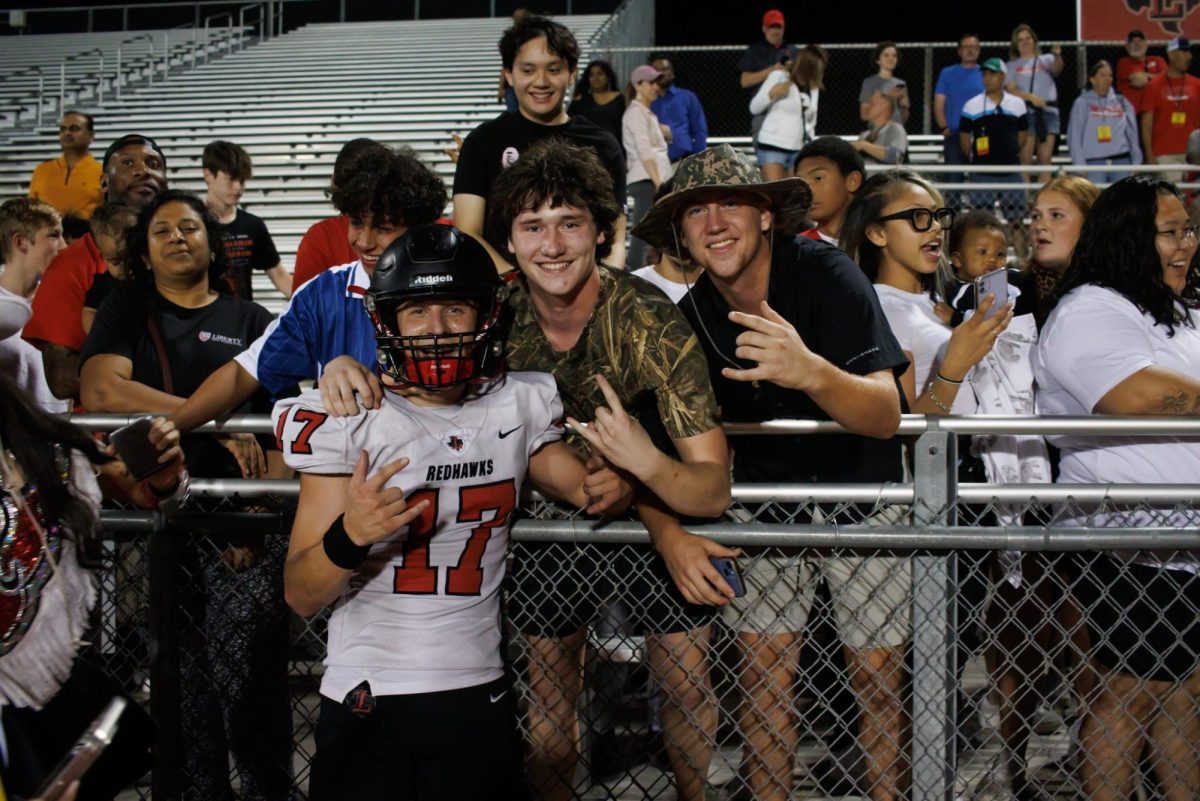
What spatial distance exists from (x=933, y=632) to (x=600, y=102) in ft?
22.3

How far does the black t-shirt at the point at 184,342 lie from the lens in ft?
12.2

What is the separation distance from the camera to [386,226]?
3.35 metres

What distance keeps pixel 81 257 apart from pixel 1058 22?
1669 centimetres

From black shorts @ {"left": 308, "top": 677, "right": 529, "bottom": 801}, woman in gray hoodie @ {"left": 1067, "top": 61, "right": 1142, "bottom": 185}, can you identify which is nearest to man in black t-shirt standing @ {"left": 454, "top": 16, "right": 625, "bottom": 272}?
black shorts @ {"left": 308, "top": 677, "right": 529, "bottom": 801}

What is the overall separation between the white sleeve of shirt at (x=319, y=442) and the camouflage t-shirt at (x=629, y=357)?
21.0 inches

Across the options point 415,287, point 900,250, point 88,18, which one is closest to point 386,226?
point 415,287

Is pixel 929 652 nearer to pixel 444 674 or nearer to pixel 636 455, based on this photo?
pixel 636 455

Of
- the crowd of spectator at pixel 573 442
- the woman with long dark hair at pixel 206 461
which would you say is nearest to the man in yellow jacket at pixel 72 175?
the crowd of spectator at pixel 573 442

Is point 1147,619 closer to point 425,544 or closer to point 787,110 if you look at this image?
point 425,544

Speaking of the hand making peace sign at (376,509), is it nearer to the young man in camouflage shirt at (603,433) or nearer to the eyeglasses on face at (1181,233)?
the young man in camouflage shirt at (603,433)

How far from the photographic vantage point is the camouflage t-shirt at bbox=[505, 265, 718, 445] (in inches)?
109

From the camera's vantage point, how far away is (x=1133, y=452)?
10.8 feet

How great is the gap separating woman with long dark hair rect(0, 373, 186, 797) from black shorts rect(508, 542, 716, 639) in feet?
3.96

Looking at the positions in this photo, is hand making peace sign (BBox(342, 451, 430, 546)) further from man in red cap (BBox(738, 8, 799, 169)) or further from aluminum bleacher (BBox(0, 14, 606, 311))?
man in red cap (BBox(738, 8, 799, 169))
